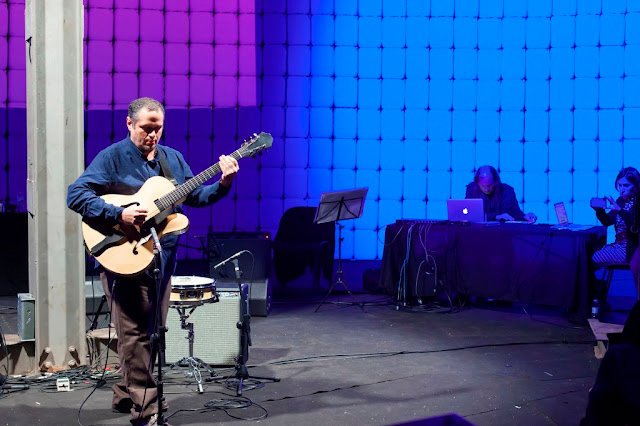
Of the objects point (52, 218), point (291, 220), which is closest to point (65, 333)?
point (52, 218)

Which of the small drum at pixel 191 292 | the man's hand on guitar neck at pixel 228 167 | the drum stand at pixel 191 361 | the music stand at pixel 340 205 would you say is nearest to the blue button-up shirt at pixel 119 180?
the man's hand on guitar neck at pixel 228 167

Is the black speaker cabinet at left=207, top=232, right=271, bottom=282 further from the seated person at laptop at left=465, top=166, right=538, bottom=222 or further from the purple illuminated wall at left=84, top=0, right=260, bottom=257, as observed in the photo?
the purple illuminated wall at left=84, top=0, right=260, bottom=257

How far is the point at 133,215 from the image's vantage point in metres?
3.41

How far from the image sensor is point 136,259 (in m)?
3.46

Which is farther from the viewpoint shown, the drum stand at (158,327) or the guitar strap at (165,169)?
the guitar strap at (165,169)

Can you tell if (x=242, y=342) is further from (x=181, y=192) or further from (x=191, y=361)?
(x=181, y=192)

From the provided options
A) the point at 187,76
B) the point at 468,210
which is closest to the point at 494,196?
the point at 468,210

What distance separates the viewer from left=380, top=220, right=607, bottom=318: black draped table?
6355 mm

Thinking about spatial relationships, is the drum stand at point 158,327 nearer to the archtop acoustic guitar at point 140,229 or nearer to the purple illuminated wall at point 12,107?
the archtop acoustic guitar at point 140,229

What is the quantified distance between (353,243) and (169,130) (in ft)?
8.48

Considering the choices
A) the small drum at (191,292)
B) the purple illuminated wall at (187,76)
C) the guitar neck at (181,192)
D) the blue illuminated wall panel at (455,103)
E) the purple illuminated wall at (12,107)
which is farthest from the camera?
the blue illuminated wall panel at (455,103)

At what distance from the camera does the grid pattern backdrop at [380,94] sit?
9203mm

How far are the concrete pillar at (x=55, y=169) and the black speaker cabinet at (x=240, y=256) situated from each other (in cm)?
221

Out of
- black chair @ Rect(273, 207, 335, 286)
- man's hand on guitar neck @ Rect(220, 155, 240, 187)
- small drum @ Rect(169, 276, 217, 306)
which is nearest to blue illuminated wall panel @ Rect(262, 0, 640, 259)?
black chair @ Rect(273, 207, 335, 286)
